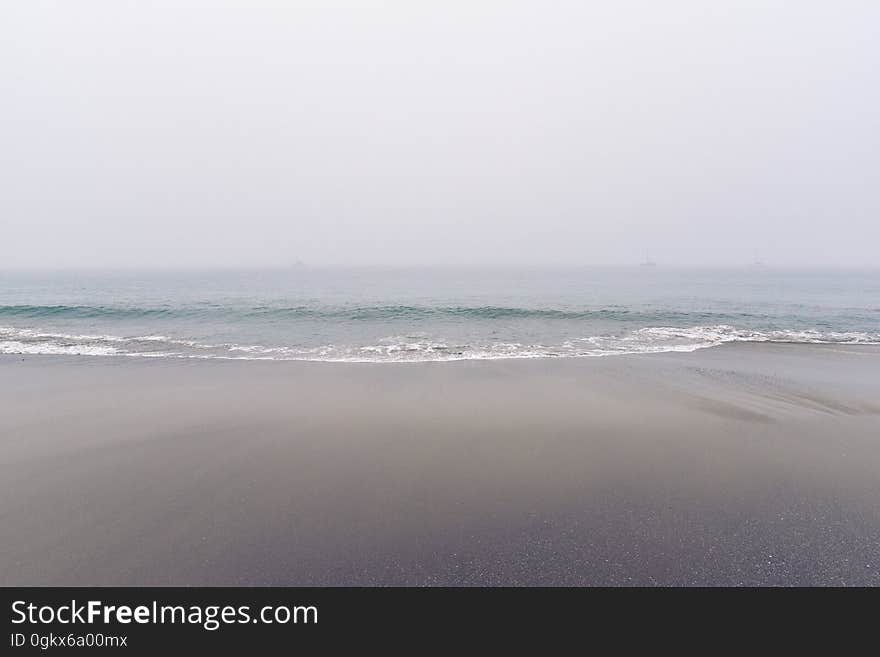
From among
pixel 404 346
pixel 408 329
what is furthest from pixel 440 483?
pixel 408 329

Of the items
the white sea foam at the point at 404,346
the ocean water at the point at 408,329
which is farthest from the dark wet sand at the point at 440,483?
the ocean water at the point at 408,329

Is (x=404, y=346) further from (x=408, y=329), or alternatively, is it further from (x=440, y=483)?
(x=440, y=483)

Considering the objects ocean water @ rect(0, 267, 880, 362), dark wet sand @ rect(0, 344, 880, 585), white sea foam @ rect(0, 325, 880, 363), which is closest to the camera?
dark wet sand @ rect(0, 344, 880, 585)

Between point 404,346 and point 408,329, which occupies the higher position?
point 408,329

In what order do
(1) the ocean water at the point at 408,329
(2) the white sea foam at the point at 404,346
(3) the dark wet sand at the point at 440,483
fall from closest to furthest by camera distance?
(3) the dark wet sand at the point at 440,483, (2) the white sea foam at the point at 404,346, (1) the ocean water at the point at 408,329

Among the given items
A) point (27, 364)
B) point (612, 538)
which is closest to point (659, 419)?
point (612, 538)

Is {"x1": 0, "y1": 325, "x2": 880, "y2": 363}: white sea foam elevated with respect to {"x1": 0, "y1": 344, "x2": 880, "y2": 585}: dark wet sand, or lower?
elevated

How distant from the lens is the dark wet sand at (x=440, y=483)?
142 inches

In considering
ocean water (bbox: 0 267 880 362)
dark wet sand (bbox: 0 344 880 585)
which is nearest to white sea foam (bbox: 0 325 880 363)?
ocean water (bbox: 0 267 880 362)

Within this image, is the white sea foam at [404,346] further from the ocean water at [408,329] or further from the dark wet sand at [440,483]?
the dark wet sand at [440,483]

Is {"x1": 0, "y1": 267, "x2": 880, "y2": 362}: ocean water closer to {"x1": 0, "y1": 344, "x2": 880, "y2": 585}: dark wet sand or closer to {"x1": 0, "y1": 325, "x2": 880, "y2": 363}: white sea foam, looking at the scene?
{"x1": 0, "y1": 325, "x2": 880, "y2": 363}: white sea foam

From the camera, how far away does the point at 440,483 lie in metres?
5.06

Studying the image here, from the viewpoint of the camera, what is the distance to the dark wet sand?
11.9ft

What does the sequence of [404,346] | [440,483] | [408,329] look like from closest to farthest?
[440,483]
[404,346]
[408,329]
